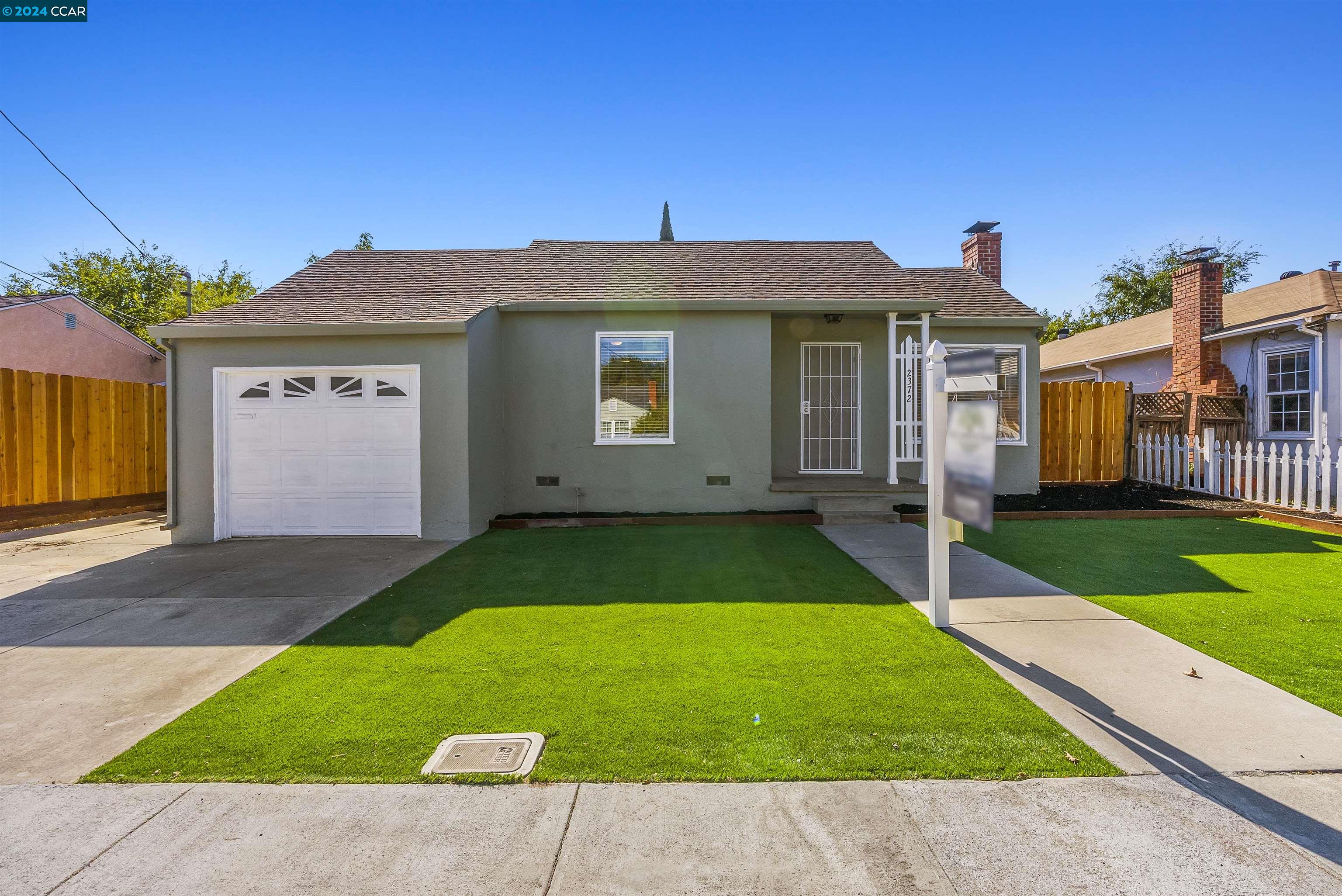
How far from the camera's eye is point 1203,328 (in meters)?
12.6

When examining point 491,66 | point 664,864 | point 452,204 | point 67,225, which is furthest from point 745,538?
point 67,225

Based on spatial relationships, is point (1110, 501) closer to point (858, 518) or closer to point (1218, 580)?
point (858, 518)

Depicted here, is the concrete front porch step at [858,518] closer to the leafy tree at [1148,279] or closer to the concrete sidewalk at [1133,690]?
the concrete sidewalk at [1133,690]

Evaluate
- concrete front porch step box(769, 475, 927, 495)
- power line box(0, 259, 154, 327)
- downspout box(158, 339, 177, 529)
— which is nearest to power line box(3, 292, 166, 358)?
downspout box(158, 339, 177, 529)

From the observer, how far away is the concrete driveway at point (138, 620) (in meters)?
3.23

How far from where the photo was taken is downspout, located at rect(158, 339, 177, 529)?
8.20m

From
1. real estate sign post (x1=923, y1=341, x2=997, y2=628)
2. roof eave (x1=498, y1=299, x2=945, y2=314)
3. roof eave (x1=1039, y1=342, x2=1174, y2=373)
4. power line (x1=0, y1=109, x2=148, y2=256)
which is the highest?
power line (x1=0, y1=109, x2=148, y2=256)

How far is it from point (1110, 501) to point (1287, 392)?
4.84m

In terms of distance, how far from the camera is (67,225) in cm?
1636

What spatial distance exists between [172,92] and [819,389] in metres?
13.3

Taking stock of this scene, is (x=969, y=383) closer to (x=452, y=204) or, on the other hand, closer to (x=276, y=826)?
(x=276, y=826)

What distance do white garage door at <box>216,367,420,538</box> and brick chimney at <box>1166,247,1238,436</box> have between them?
14.4 m

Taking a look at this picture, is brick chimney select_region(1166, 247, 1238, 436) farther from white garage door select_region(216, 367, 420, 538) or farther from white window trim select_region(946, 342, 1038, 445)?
white garage door select_region(216, 367, 420, 538)

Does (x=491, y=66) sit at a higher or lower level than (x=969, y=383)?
higher
